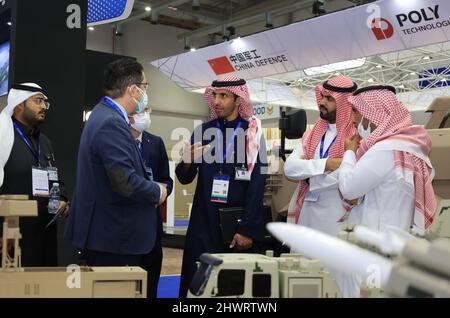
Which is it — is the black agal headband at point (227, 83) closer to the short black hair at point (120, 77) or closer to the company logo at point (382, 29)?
the short black hair at point (120, 77)

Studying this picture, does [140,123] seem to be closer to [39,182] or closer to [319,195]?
[39,182]

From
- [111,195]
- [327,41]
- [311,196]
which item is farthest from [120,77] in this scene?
[327,41]

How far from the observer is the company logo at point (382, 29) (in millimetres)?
8438

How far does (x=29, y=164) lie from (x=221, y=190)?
1.21 metres

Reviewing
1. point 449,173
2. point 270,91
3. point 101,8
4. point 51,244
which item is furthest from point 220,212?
point 270,91

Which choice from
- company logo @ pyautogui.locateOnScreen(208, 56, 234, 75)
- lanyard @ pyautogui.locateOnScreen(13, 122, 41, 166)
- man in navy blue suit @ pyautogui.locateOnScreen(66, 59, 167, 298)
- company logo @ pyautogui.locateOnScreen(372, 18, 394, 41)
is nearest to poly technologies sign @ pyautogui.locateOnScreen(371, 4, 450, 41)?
company logo @ pyautogui.locateOnScreen(372, 18, 394, 41)

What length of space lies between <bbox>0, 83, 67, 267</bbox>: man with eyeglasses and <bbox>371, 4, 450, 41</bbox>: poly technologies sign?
19.9ft

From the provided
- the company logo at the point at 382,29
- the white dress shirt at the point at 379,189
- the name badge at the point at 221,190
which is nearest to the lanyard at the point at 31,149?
the name badge at the point at 221,190

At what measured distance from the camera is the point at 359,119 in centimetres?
284

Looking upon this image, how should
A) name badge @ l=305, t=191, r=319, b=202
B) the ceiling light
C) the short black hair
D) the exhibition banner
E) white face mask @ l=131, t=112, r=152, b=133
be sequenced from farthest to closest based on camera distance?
the ceiling light
the exhibition banner
white face mask @ l=131, t=112, r=152, b=133
name badge @ l=305, t=191, r=319, b=202
the short black hair

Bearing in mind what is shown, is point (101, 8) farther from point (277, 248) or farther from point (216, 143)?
point (277, 248)

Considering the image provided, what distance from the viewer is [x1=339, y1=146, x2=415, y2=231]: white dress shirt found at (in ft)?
7.85

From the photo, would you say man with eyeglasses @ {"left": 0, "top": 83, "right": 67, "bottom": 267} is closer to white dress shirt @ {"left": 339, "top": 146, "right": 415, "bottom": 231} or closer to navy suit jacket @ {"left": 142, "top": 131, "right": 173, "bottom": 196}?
navy suit jacket @ {"left": 142, "top": 131, "right": 173, "bottom": 196}

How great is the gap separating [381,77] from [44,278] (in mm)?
12927
